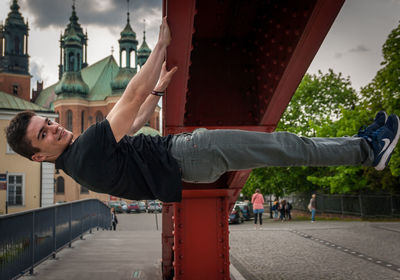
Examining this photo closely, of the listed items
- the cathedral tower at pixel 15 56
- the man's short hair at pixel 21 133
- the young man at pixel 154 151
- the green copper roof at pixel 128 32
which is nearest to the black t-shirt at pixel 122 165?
the young man at pixel 154 151

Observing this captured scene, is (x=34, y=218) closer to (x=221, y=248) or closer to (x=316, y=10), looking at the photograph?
(x=221, y=248)

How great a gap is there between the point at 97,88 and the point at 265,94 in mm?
69047

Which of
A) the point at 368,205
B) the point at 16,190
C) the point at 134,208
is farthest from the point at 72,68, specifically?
the point at 368,205

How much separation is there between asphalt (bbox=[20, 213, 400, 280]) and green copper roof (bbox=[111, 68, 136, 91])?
53.2 m

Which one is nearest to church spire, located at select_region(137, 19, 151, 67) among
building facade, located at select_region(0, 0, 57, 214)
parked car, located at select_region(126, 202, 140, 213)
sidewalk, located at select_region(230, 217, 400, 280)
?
parked car, located at select_region(126, 202, 140, 213)

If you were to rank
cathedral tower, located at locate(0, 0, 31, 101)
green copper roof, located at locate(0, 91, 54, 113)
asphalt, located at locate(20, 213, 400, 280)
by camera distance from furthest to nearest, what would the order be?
cathedral tower, located at locate(0, 0, 31, 101) → green copper roof, located at locate(0, 91, 54, 113) → asphalt, located at locate(20, 213, 400, 280)

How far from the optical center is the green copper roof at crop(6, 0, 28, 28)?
60.8 m

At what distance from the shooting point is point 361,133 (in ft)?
11.3

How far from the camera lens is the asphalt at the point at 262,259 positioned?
8.24 m

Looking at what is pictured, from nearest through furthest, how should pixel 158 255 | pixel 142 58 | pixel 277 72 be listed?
pixel 277 72
pixel 158 255
pixel 142 58

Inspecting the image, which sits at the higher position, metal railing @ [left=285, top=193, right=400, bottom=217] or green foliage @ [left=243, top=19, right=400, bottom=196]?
green foliage @ [left=243, top=19, right=400, bottom=196]

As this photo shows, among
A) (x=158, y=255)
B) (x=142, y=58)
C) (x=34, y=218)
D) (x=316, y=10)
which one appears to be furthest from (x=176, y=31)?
(x=142, y=58)

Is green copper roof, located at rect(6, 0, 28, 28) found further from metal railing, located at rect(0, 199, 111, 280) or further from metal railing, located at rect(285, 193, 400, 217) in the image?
metal railing, located at rect(0, 199, 111, 280)

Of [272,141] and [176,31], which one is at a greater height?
[176,31]
